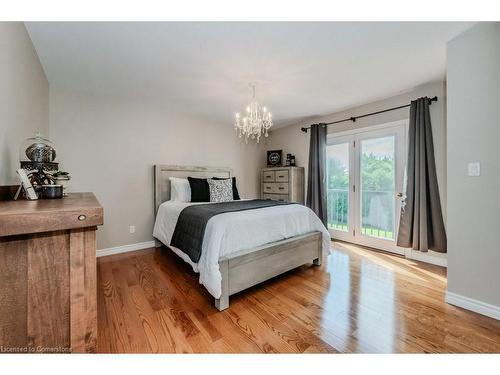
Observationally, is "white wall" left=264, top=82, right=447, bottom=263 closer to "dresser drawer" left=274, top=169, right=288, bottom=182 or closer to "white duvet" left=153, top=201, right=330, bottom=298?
"dresser drawer" left=274, top=169, right=288, bottom=182

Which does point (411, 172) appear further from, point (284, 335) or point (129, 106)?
point (129, 106)

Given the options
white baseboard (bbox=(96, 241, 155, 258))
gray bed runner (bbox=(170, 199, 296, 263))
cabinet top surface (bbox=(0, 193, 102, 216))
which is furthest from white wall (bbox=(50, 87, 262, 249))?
cabinet top surface (bbox=(0, 193, 102, 216))

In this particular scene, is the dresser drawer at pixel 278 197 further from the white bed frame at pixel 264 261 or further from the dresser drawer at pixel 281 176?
the white bed frame at pixel 264 261

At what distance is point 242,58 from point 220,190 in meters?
1.82

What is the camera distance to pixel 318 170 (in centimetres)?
382

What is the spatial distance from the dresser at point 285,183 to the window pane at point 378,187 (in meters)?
1.14

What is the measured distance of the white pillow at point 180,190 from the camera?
327 cm

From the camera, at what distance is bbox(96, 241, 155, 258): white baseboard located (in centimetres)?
302

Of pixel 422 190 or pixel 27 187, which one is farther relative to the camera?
pixel 422 190

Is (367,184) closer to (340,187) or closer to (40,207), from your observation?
(340,187)

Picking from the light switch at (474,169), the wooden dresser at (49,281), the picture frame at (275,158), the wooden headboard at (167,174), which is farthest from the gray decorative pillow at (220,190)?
the light switch at (474,169)

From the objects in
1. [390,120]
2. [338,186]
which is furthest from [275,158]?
[390,120]
